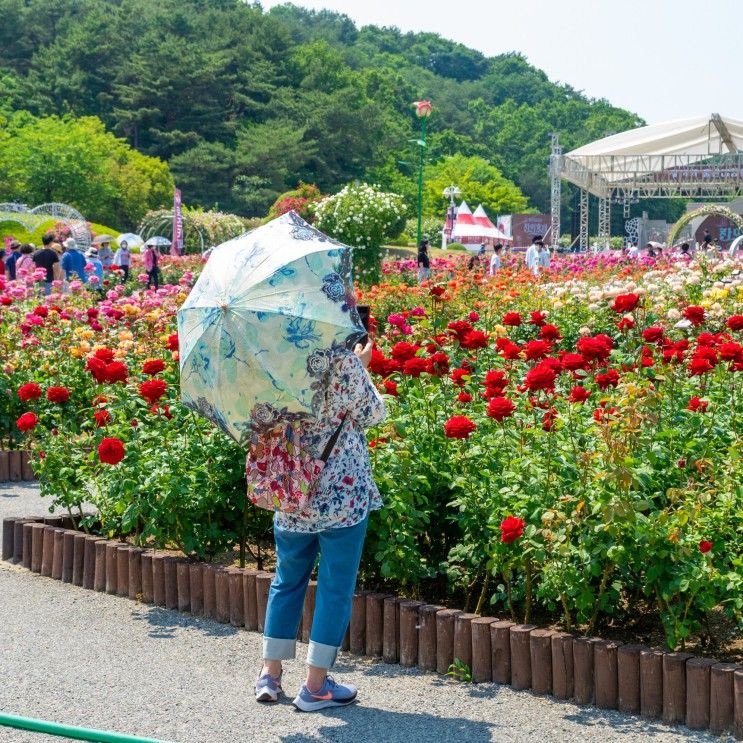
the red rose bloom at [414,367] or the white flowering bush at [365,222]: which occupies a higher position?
the white flowering bush at [365,222]

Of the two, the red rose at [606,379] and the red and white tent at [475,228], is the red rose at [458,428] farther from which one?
the red and white tent at [475,228]

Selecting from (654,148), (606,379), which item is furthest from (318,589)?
(654,148)

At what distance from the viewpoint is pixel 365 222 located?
1836 cm

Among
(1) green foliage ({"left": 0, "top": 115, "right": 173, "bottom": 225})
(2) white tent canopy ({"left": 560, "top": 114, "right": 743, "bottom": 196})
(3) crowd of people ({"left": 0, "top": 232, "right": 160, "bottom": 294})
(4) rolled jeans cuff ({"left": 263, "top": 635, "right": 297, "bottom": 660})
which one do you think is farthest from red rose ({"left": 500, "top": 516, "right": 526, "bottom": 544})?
(1) green foliage ({"left": 0, "top": 115, "right": 173, "bottom": 225})

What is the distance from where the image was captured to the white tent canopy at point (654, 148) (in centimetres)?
2480

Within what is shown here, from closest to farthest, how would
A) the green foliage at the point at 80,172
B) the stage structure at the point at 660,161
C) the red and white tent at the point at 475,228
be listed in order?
the stage structure at the point at 660,161, the red and white tent at the point at 475,228, the green foliage at the point at 80,172

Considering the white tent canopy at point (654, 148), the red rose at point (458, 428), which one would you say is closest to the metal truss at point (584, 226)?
the white tent canopy at point (654, 148)

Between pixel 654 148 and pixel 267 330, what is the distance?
2369 cm

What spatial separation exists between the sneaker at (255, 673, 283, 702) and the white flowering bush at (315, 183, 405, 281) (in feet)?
48.0

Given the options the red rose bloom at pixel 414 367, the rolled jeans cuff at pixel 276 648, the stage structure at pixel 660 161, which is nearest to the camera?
the rolled jeans cuff at pixel 276 648

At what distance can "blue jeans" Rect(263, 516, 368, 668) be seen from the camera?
3.44 metres

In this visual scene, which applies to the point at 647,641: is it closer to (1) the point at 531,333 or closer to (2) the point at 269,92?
(1) the point at 531,333

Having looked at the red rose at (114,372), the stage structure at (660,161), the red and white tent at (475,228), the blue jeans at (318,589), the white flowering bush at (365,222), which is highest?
the red and white tent at (475,228)

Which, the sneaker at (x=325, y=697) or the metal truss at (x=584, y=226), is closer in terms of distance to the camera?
the sneaker at (x=325, y=697)
